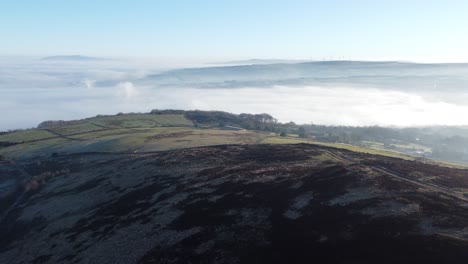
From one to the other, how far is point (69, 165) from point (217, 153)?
47.8 metres

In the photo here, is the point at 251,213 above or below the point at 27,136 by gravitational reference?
above

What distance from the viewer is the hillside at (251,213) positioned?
44.2 m

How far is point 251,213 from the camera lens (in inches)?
2277

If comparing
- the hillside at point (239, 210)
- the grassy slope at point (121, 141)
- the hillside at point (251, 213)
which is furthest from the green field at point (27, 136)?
the hillside at point (251, 213)

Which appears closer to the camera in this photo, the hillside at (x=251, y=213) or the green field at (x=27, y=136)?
the hillside at (x=251, y=213)

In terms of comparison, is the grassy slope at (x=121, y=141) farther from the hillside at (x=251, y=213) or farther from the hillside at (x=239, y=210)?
the hillside at (x=251, y=213)

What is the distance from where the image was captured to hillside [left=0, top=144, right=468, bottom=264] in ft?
145

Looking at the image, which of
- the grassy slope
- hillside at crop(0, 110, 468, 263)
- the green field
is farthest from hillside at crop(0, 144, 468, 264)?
the green field

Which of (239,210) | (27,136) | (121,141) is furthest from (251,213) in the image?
(27,136)

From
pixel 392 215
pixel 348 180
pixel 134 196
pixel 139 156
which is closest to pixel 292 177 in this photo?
pixel 348 180

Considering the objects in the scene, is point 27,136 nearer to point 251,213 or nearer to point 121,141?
point 121,141

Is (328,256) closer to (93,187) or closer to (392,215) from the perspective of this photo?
(392,215)

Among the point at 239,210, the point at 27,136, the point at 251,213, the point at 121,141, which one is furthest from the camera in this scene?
the point at 27,136

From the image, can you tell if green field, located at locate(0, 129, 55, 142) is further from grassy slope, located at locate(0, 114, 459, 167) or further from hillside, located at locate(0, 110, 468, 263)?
hillside, located at locate(0, 110, 468, 263)
